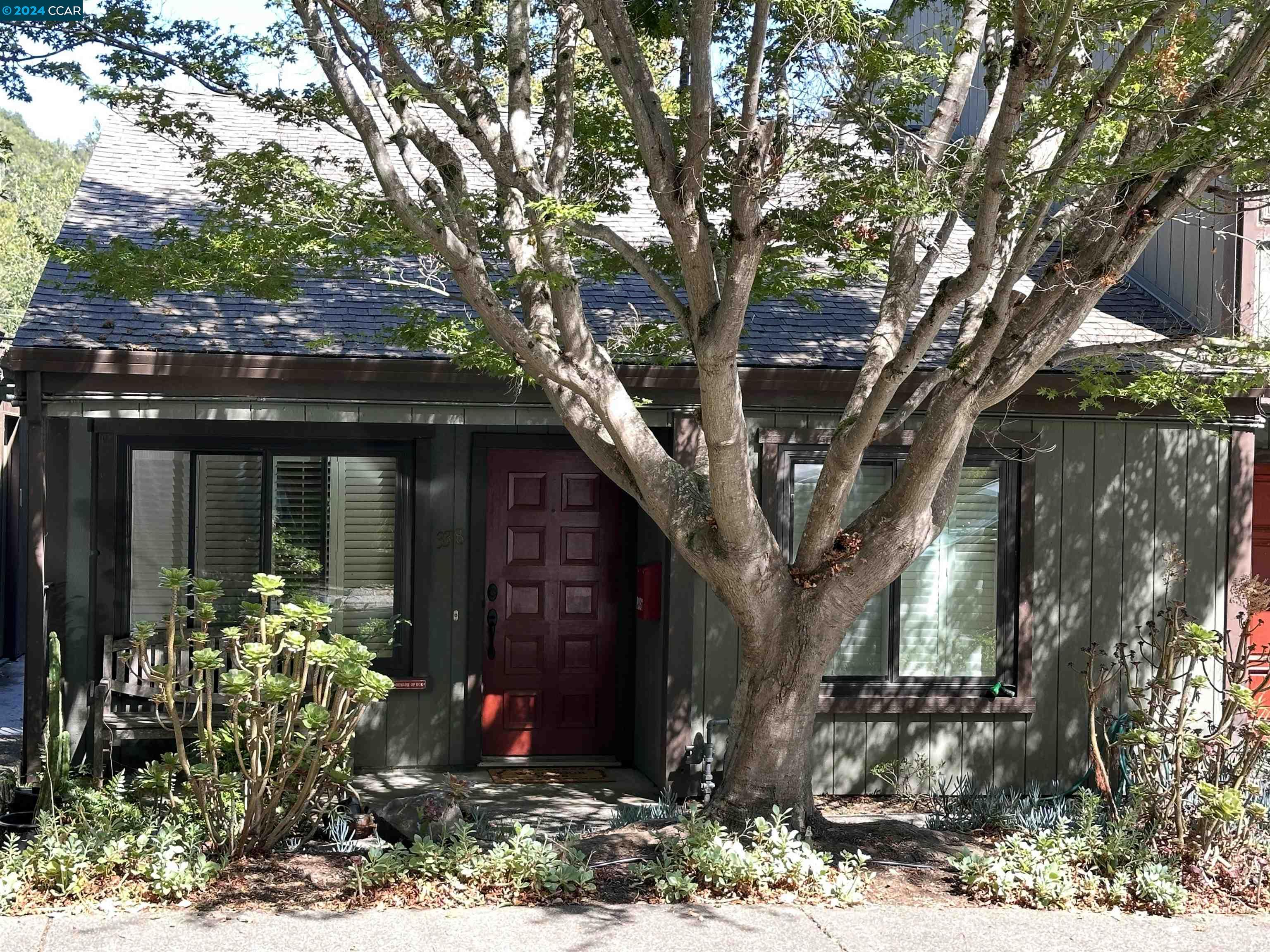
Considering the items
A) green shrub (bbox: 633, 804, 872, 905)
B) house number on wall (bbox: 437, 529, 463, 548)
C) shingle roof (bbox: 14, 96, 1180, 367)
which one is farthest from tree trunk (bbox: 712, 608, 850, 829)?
house number on wall (bbox: 437, 529, 463, 548)

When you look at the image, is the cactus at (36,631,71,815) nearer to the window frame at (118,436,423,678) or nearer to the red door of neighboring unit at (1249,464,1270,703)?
the window frame at (118,436,423,678)

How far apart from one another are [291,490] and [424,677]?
1548mm

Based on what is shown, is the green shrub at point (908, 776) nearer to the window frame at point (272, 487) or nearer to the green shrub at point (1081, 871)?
the green shrub at point (1081, 871)

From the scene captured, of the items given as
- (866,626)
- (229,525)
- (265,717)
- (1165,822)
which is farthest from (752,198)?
(229,525)

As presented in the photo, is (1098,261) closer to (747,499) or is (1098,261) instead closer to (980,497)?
(747,499)

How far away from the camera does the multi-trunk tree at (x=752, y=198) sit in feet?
17.9

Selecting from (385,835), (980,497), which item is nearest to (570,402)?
(385,835)

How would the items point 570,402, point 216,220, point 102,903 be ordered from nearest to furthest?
point 102,903 < point 570,402 < point 216,220

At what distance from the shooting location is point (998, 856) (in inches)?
231

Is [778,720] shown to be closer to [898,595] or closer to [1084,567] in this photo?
[898,595]

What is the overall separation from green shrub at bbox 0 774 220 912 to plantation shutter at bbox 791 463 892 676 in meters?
4.10

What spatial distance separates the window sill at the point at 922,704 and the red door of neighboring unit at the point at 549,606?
184 cm

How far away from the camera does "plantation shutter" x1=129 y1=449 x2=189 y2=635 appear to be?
8.38m

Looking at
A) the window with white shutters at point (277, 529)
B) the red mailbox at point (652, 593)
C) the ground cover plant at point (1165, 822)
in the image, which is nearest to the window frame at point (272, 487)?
the window with white shutters at point (277, 529)
